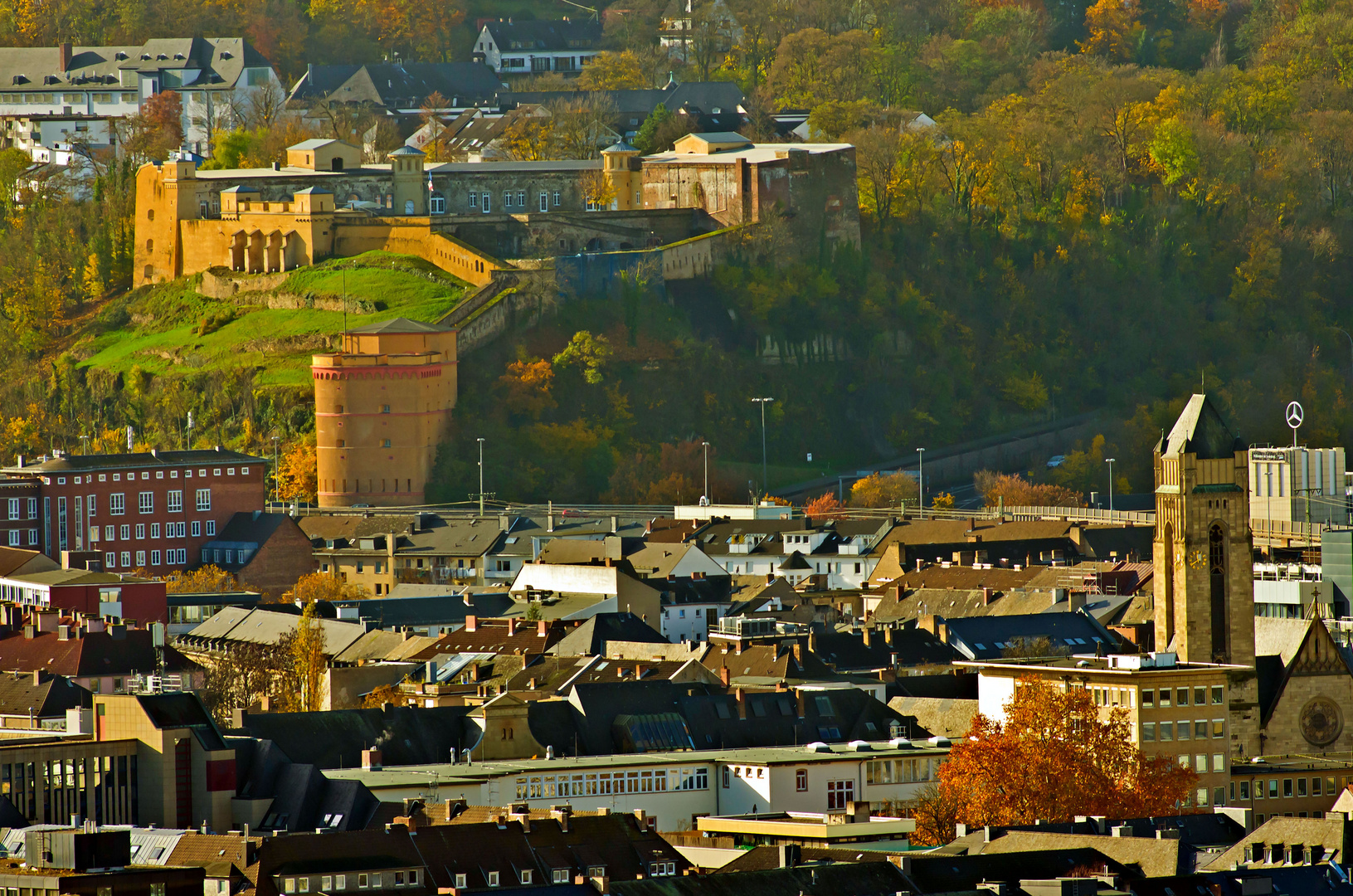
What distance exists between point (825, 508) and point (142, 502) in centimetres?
2406

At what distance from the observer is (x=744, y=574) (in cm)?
9819

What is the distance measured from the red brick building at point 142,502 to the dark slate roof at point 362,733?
50.3 meters

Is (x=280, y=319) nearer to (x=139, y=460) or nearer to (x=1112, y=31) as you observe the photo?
(x=139, y=460)

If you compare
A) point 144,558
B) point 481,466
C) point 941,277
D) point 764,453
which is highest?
point 941,277

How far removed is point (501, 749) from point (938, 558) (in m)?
42.3

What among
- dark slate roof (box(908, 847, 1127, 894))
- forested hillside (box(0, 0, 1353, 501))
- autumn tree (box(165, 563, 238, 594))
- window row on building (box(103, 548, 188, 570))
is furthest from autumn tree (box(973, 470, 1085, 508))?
dark slate roof (box(908, 847, 1127, 894))

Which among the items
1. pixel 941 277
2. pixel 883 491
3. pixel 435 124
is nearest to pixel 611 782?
pixel 883 491

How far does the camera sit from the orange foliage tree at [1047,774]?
52250mm

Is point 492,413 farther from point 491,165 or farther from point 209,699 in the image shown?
point 209,699

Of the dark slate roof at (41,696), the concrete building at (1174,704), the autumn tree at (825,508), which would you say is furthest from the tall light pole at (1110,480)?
the dark slate roof at (41,696)

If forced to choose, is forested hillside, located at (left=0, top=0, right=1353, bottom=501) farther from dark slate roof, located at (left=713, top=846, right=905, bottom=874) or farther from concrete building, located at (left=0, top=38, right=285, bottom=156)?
dark slate roof, located at (left=713, top=846, right=905, bottom=874)

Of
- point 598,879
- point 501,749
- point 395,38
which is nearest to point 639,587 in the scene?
point 501,749

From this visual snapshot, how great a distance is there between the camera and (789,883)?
40750 mm

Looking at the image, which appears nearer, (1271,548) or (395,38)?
(1271,548)
